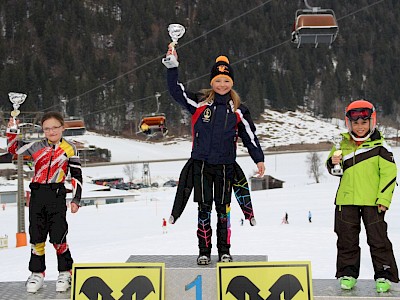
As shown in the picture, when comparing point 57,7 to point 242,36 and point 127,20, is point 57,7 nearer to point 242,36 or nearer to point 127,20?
point 127,20

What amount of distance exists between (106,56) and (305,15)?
129m

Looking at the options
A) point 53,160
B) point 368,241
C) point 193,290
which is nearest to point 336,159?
point 368,241

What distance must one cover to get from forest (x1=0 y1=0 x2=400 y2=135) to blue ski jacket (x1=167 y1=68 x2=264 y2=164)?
307ft

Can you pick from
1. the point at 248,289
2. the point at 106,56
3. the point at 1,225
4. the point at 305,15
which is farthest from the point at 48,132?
the point at 106,56

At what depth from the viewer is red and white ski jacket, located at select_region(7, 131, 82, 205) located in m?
4.79

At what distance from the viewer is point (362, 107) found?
468cm

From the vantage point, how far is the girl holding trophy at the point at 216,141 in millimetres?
5023

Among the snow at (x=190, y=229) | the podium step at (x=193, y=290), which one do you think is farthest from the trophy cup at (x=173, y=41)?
the snow at (x=190, y=229)

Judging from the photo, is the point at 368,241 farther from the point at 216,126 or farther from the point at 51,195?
the point at 51,195

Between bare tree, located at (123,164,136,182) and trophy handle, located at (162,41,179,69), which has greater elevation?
bare tree, located at (123,164,136,182)

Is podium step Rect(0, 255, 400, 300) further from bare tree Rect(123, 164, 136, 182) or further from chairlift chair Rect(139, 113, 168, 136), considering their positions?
bare tree Rect(123, 164, 136, 182)

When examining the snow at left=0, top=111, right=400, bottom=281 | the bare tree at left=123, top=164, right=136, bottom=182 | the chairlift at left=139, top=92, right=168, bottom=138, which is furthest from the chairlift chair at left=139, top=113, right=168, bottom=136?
the bare tree at left=123, top=164, right=136, bottom=182

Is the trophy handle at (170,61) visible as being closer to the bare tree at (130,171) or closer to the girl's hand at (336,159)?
the girl's hand at (336,159)

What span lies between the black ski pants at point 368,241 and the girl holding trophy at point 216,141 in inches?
36.8
